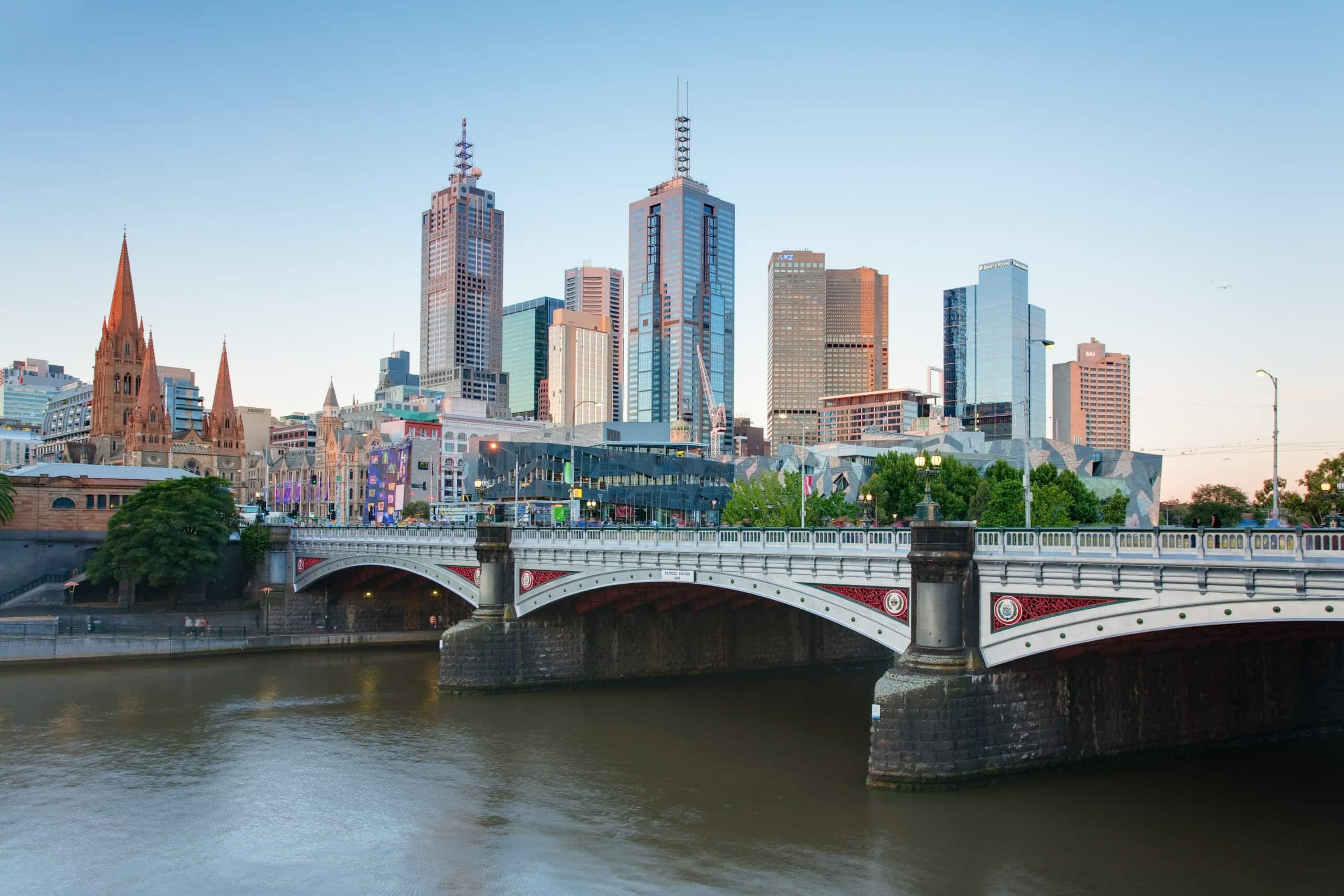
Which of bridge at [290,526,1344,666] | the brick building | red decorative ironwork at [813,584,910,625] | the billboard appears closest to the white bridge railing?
bridge at [290,526,1344,666]

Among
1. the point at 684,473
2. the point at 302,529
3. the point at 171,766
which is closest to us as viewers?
the point at 171,766

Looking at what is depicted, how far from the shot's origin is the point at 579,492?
90.1m

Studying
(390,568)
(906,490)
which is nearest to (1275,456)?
(906,490)

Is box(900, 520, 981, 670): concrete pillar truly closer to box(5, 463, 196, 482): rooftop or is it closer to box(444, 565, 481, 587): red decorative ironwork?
box(444, 565, 481, 587): red decorative ironwork

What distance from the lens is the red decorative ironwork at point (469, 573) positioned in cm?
5817

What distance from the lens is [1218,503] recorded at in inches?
4090

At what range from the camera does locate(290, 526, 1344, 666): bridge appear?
91.4ft

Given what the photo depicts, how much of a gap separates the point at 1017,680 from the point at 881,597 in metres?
5.26

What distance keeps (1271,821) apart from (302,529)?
64445mm

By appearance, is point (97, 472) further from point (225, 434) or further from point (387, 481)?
point (225, 434)

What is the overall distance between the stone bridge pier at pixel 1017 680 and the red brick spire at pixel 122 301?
161 metres

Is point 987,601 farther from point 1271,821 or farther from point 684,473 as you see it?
point 684,473

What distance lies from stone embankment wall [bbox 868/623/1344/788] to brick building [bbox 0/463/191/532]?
74676 mm

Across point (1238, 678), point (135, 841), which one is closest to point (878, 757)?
point (1238, 678)
